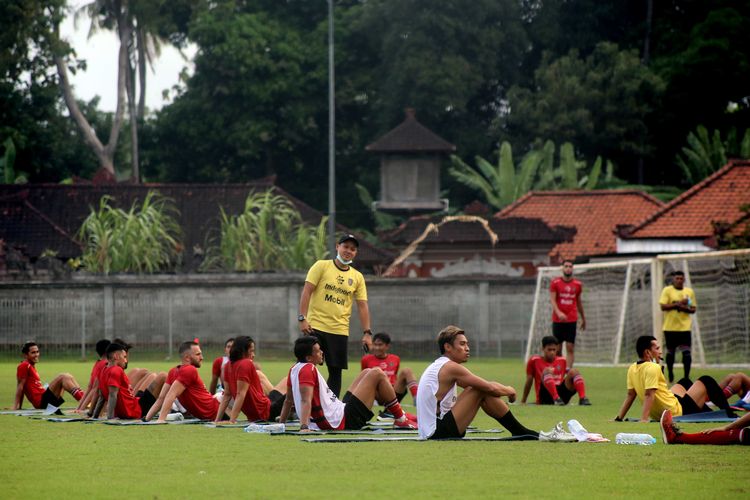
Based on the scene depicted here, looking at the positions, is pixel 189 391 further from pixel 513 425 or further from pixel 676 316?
pixel 676 316

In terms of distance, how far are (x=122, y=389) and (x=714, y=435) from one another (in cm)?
744

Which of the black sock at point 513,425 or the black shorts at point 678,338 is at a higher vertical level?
the black shorts at point 678,338

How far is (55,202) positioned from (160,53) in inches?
745

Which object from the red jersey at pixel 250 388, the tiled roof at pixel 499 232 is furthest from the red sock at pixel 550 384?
the tiled roof at pixel 499 232

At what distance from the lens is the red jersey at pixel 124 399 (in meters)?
17.0

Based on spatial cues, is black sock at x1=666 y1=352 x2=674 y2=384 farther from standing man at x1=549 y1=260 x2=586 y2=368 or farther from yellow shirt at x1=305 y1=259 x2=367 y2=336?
yellow shirt at x1=305 y1=259 x2=367 y2=336

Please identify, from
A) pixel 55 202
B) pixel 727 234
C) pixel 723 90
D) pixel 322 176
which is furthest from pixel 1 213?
pixel 723 90

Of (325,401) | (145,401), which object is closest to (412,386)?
(145,401)

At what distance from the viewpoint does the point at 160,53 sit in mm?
67750

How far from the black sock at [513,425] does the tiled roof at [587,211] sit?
125 feet

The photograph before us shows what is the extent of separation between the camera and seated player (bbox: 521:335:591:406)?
795 inches

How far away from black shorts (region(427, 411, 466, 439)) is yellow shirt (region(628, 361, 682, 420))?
112 inches

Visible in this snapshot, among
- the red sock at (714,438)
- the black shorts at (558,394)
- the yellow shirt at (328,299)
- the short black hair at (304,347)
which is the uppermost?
the yellow shirt at (328,299)

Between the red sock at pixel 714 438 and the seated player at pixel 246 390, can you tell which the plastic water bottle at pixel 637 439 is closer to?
the red sock at pixel 714 438
